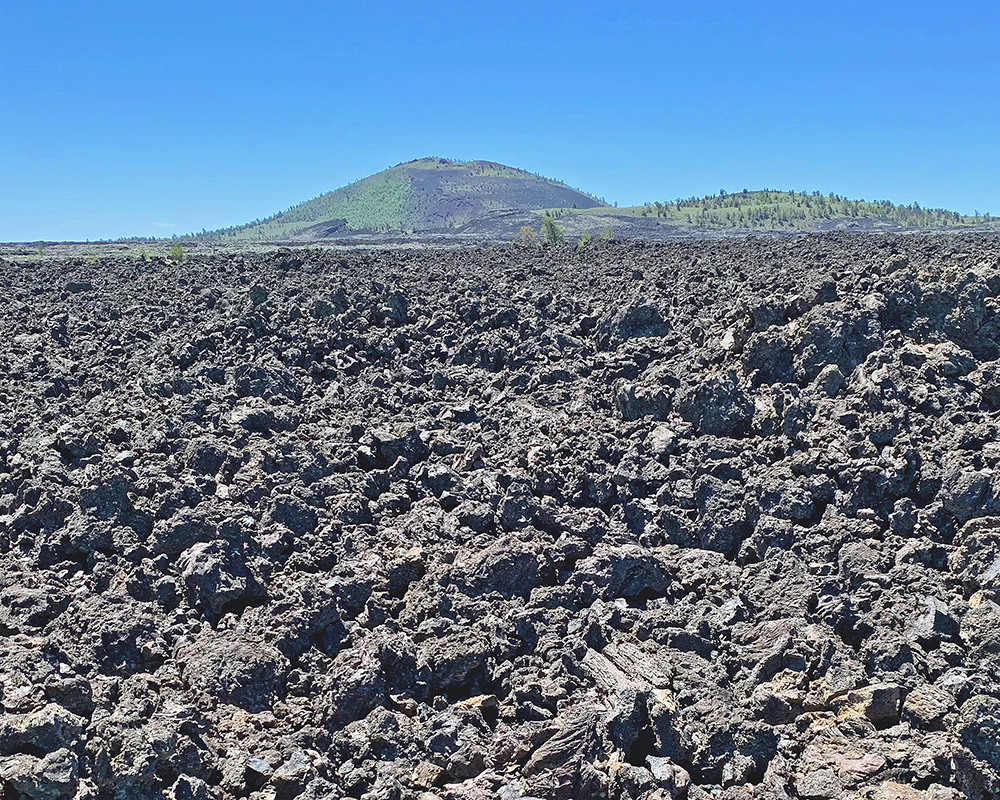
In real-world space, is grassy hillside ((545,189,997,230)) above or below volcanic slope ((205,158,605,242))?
below

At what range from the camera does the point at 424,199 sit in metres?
145

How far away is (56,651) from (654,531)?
6788 millimetres

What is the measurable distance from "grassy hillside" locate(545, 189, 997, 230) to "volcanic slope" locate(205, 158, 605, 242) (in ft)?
110

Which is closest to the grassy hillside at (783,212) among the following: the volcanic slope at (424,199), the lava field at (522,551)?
the volcanic slope at (424,199)

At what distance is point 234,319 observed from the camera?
62.0ft

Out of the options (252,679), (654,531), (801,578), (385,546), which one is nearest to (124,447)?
(385,546)

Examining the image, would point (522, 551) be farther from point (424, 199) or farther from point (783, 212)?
point (424, 199)

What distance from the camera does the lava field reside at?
7.29 m

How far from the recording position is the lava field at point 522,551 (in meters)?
7.29

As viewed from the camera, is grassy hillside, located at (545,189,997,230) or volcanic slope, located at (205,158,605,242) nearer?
grassy hillside, located at (545,189,997,230)

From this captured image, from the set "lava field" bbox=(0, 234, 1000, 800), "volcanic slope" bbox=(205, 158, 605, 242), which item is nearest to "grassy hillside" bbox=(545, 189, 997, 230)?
"volcanic slope" bbox=(205, 158, 605, 242)

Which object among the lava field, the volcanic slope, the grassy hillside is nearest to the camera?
the lava field

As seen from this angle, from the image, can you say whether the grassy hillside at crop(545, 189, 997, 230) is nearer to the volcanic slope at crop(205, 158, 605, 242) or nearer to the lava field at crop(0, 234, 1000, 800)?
the volcanic slope at crop(205, 158, 605, 242)

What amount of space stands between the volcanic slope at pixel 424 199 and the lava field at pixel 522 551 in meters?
99.5
